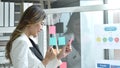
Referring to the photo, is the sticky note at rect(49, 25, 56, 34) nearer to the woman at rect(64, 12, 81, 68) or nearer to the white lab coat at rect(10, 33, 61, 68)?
the woman at rect(64, 12, 81, 68)

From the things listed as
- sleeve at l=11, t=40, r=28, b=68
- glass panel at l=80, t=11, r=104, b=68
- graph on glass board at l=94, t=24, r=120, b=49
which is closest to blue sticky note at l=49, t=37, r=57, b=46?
glass panel at l=80, t=11, r=104, b=68

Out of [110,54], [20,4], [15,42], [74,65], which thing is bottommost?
[74,65]

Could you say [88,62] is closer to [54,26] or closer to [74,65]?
[74,65]

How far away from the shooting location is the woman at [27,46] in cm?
121

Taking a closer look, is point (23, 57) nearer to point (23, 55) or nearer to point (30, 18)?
point (23, 55)

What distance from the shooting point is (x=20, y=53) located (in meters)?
1.21

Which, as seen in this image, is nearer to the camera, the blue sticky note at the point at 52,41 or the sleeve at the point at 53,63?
the sleeve at the point at 53,63

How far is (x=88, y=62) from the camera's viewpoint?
6.06 ft

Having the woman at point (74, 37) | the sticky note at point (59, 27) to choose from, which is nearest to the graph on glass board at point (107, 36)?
the woman at point (74, 37)

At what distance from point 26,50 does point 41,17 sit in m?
0.21

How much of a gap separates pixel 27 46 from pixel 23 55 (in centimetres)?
6

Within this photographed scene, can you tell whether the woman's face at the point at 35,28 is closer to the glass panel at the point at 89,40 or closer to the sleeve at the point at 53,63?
the sleeve at the point at 53,63

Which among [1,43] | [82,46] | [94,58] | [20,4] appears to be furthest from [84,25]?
[1,43]

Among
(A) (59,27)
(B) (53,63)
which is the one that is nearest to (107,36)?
(A) (59,27)
